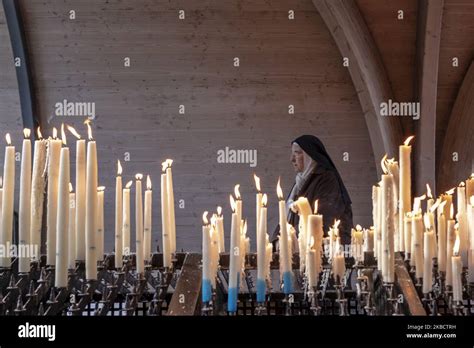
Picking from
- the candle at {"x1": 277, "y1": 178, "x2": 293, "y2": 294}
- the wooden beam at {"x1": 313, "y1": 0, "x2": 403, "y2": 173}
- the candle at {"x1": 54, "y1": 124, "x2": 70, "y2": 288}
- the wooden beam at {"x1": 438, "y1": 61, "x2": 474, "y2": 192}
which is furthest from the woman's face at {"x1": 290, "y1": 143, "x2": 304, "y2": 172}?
the candle at {"x1": 54, "y1": 124, "x2": 70, "y2": 288}

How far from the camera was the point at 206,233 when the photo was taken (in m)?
3.02

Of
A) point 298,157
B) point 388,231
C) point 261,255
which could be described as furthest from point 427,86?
point 261,255

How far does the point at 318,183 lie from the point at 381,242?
496 centimetres

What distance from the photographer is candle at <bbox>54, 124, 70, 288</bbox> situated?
2990mm

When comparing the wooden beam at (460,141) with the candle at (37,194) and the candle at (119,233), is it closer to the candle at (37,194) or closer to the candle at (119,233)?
the candle at (119,233)

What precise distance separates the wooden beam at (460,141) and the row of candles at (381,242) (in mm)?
6708

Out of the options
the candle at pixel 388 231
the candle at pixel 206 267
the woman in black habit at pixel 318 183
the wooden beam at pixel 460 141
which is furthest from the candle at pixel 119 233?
the wooden beam at pixel 460 141

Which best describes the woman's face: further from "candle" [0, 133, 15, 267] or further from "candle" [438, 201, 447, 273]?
"candle" [0, 133, 15, 267]

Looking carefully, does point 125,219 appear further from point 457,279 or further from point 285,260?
point 457,279

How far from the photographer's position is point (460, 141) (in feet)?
34.0

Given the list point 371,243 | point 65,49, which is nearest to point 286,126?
point 65,49

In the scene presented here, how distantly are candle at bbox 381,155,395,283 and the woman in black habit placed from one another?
4.68 metres

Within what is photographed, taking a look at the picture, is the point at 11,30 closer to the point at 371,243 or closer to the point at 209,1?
the point at 209,1

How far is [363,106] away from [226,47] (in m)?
1.64
